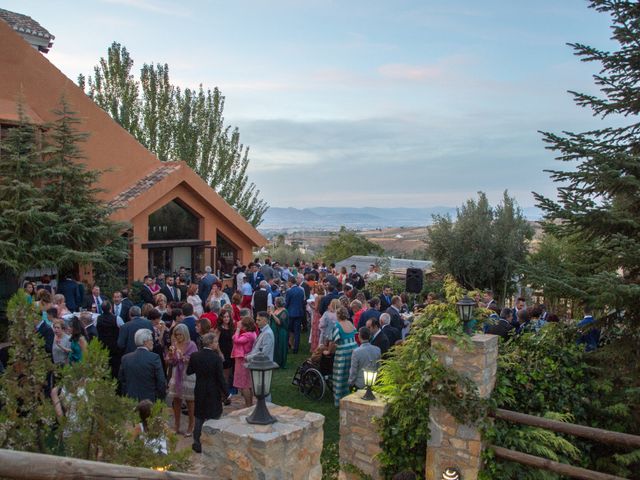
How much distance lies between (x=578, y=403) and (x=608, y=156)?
11.1ft

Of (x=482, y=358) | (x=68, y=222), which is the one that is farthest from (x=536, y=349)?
(x=68, y=222)

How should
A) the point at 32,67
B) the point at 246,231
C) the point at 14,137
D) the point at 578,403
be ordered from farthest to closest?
the point at 246,231
the point at 32,67
the point at 14,137
the point at 578,403

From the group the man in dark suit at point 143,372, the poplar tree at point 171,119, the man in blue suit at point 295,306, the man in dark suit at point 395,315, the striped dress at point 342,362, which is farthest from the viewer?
the poplar tree at point 171,119

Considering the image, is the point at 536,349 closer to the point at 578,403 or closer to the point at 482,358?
the point at 578,403

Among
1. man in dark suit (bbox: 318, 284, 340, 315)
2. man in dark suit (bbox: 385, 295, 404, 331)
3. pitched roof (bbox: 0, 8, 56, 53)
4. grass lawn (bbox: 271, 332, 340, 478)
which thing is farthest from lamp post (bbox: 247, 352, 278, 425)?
pitched roof (bbox: 0, 8, 56, 53)

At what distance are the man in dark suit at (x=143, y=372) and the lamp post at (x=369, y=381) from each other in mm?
2769

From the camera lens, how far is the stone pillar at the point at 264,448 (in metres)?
4.60

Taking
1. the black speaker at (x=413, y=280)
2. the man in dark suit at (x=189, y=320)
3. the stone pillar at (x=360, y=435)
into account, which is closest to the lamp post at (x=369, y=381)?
the stone pillar at (x=360, y=435)

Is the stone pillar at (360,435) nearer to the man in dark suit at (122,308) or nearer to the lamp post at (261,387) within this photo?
the lamp post at (261,387)

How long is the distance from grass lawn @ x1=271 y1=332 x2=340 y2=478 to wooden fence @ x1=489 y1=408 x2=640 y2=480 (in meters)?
2.39

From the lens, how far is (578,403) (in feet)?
25.5

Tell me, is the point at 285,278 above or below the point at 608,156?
below

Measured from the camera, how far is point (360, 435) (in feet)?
24.9

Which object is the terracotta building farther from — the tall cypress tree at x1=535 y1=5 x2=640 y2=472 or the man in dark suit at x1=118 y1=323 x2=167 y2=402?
the tall cypress tree at x1=535 y1=5 x2=640 y2=472
